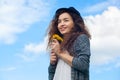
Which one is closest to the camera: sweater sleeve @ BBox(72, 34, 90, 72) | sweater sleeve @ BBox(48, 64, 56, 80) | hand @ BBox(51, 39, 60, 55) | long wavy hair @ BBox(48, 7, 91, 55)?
sweater sleeve @ BBox(72, 34, 90, 72)

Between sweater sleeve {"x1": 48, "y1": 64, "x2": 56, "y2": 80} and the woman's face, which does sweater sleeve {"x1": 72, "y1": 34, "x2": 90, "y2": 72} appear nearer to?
the woman's face

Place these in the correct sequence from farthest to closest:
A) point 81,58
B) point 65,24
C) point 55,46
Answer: point 65,24
point 55,46
point 81,58

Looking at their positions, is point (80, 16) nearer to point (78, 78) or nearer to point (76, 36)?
point (76, 36)

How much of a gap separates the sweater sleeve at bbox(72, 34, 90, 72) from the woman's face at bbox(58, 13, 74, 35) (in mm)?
182

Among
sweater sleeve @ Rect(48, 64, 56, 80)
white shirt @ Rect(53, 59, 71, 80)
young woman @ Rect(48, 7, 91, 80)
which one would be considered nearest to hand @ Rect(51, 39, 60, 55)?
young woman @ Rect(48, 7, 91, 80)

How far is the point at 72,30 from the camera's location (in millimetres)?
4199

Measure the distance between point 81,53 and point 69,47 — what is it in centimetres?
21

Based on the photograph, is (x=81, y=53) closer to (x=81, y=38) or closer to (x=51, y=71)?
(x=81, y=38)

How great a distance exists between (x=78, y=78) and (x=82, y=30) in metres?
0.56

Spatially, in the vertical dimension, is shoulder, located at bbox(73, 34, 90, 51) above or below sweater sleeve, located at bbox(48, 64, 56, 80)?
above

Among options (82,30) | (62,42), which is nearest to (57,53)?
(62,42)

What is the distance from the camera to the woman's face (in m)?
4.20

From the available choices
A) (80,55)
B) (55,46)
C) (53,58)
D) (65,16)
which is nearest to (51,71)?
(53,58)

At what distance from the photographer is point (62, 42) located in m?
4.12
